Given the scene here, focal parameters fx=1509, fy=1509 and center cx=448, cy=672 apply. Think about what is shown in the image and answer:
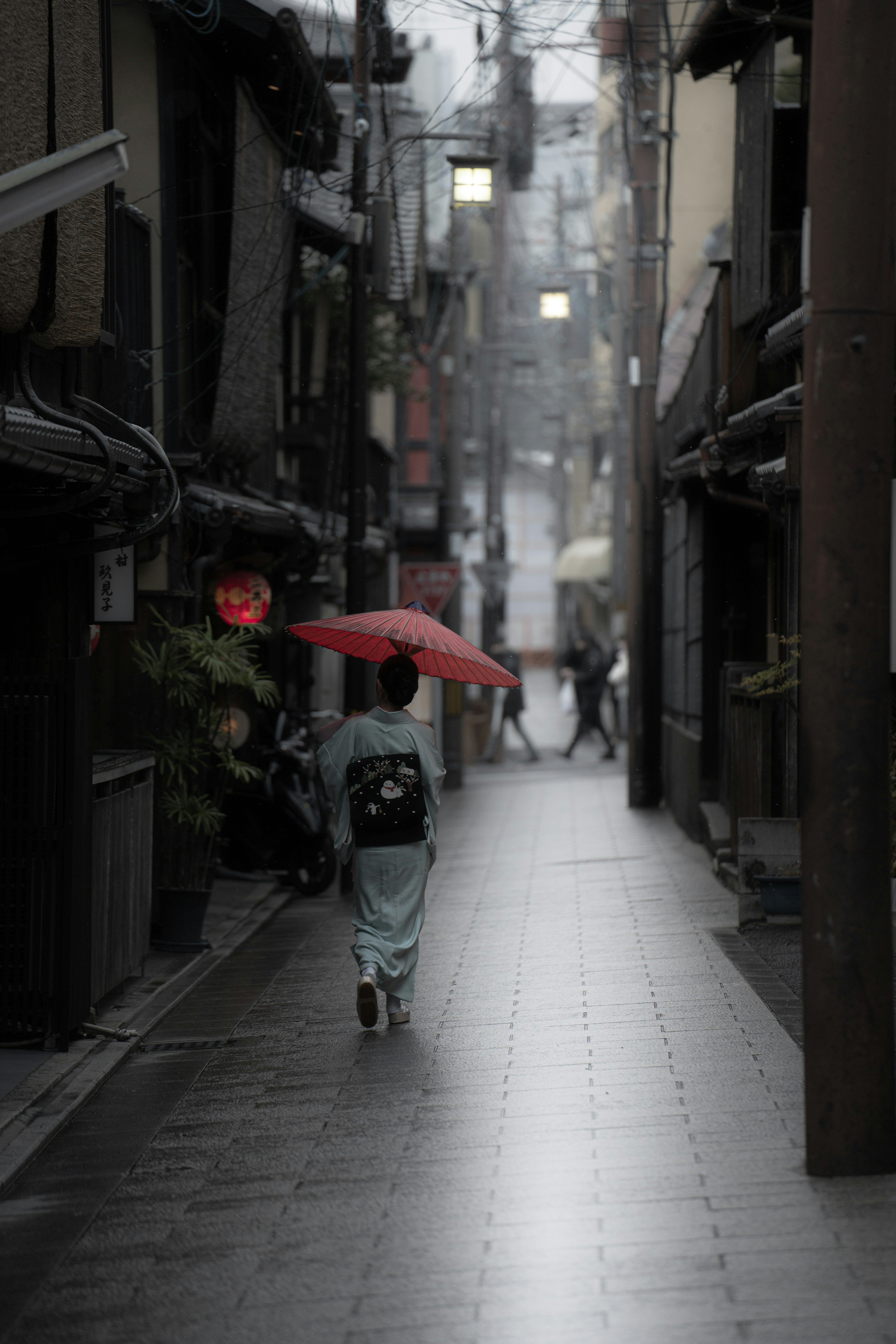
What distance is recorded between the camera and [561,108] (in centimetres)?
4253

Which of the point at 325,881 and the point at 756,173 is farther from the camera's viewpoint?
the point at 325,881

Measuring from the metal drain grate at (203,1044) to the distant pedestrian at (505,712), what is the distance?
19195mm

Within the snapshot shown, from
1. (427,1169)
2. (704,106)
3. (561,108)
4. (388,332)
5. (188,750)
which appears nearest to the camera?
(427,1169)

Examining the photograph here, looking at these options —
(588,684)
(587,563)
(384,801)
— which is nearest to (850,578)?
(384,801)

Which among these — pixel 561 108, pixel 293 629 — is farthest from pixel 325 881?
pixel 561 108

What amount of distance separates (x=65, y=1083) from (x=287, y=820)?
627cm

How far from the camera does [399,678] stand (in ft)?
27.0

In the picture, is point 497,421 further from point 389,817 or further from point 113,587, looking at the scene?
point 389,817

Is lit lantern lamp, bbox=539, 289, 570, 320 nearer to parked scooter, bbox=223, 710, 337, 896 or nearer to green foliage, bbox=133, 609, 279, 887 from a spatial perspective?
parked scooter, bbox=223, 710, 337, 896

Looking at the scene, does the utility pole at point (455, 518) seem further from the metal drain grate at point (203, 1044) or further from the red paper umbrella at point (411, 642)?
the metal drain grate at point (203, 1044)

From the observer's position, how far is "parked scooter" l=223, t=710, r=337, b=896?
13.3m

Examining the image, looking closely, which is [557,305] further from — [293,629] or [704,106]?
[293,629]

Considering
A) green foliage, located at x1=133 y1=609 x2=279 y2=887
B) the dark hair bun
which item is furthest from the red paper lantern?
the dark hair bun

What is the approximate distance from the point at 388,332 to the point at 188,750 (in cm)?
1325
